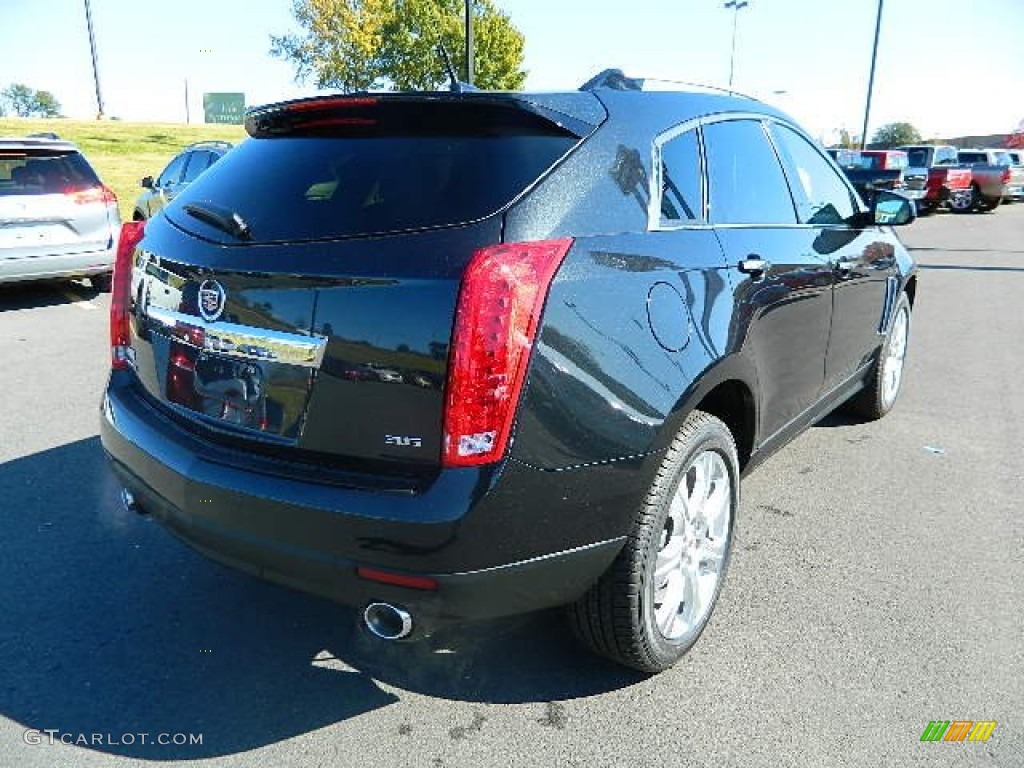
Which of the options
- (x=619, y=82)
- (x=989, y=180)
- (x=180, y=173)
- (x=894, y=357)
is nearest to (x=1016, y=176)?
(x=989, y=180)

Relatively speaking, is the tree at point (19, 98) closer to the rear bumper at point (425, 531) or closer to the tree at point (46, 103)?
the tree at point (46, 103)

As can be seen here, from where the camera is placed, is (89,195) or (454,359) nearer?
(454,359)

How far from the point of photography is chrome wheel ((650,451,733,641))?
98.3 inches

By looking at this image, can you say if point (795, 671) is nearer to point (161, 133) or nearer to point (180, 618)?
point (180, 618)

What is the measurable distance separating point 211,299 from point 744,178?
6.51 ft

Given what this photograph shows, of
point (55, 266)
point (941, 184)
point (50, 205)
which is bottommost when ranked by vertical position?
point (941, 184)

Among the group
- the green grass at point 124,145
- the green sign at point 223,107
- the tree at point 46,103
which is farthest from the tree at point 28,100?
the green grass at point 124,145

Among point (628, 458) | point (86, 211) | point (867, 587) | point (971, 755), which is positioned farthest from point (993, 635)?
Answer: point (86, 211)

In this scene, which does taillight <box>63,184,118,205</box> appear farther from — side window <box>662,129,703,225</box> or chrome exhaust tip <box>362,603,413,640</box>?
chrome exhaust tip <box>362,603,413,640</box>

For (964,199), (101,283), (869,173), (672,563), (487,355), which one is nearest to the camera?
(487,355)

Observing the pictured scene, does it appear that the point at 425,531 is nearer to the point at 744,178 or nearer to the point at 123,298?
the point at 123,298

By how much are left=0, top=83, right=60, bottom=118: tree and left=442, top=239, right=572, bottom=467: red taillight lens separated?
157507 mm

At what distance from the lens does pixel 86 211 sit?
8.11 metres

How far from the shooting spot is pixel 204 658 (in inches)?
101
